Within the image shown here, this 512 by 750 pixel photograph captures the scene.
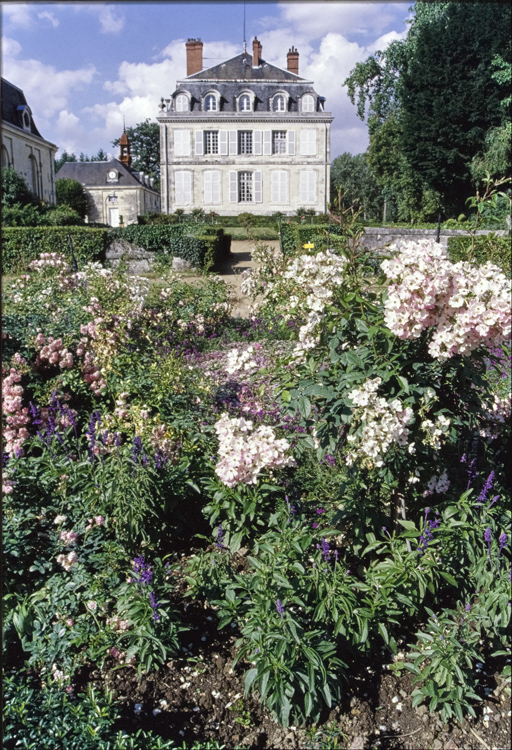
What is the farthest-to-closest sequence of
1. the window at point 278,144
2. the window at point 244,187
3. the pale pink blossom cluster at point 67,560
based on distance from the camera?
the window at point 244,187, the window at point 278,144, the pale pink blossom cluster at point 67,560

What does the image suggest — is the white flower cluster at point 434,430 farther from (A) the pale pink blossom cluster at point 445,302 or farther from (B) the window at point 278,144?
(B) the window at point 278,144

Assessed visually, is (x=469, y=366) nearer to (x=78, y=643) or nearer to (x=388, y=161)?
(x=78, y=643)

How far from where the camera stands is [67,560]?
2.50 m

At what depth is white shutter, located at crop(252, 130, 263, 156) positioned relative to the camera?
36.2m

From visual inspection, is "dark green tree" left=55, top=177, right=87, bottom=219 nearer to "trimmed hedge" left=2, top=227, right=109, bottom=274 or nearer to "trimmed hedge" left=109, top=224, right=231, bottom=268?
"trimmed hedge" left=109, top=224, right=231, bottom=268

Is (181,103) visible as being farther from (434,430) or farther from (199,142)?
(434,430)

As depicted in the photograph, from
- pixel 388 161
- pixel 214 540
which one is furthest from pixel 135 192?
pixel 214 540

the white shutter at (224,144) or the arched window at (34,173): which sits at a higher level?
the white shutter at (224,144)

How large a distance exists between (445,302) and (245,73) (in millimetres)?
38352

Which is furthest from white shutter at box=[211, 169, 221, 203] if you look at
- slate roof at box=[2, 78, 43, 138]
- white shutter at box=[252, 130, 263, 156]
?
slate roof at box=[2, 78, 43, 138]

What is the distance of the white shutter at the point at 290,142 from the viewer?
1420 inches

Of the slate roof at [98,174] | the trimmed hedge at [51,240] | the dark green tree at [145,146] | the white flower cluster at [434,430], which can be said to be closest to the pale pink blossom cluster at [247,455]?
the white flower cluster at [434,430]

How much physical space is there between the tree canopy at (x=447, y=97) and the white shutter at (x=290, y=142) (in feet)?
27.4

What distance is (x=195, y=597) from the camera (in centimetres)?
259
